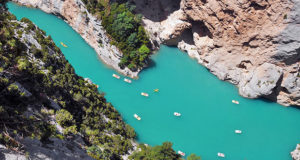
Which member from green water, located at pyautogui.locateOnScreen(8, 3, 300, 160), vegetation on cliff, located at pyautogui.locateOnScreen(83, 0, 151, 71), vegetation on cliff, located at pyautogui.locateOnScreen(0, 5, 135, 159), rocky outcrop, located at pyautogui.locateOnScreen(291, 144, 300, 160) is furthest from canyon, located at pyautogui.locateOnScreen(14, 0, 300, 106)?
vegetation on cliff, located at pyautogui.locateOnScreen(0, 5, 135, 159)

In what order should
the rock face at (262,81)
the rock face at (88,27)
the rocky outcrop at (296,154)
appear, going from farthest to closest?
the rock face at (88,27) < the rock face at (262,81) < the rocky outcrop at (296,154)

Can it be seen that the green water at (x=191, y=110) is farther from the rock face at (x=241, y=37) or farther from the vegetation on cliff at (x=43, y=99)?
the vegetation on cliff at (x=43, y=99)

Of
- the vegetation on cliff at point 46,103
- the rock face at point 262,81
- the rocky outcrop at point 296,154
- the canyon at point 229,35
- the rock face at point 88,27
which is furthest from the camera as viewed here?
the rock face at point 88,27

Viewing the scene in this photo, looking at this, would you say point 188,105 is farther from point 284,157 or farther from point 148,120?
point 284,157

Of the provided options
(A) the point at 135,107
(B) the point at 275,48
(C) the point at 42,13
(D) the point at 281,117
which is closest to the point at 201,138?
(A) the point at 135,107

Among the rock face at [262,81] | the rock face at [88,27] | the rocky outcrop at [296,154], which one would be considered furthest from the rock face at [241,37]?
the rock face at [88,27]

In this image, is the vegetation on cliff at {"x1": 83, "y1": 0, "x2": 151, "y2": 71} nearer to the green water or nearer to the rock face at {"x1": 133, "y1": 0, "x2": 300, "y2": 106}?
the green water
